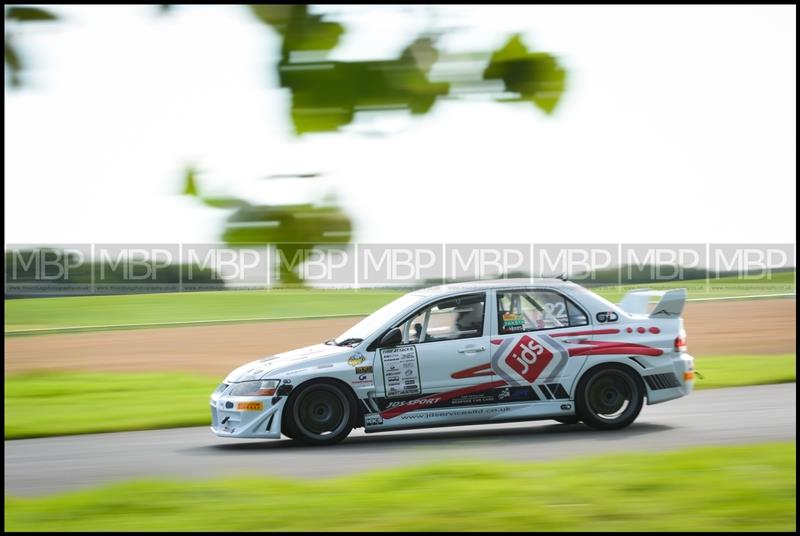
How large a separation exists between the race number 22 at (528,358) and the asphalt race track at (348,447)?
0.61m

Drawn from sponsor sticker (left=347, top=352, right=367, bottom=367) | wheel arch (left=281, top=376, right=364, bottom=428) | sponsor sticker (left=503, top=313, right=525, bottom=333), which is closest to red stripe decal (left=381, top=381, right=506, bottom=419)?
wheel arch (left=281, top=376, right=364, bottom=428)

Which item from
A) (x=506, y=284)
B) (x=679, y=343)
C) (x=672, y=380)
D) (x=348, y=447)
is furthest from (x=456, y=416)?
(x=679, y=343)

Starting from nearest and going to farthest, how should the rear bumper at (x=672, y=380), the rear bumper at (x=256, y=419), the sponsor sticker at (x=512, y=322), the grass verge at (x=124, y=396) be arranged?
the rear bumper at (x=256, y=419), the sponsor sticker at (x=512, y=322), the rear bumper at (x=672, y=380), the grass verge at (x=124, y=396)

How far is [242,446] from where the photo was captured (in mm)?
10102

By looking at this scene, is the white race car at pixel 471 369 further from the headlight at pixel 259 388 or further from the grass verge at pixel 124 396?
the grass verge at pixel 124 396

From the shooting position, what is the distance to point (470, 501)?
6.32 meters

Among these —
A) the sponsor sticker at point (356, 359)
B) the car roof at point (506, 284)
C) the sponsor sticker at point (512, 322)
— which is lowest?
the sponsor sticker at point (356, 359)

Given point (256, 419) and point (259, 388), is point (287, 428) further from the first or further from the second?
point (259, 388)

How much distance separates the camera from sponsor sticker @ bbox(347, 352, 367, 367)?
31.7ft

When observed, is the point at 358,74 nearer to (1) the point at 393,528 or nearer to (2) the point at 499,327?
(1) the point at 393,528

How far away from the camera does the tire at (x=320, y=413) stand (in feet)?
31.6

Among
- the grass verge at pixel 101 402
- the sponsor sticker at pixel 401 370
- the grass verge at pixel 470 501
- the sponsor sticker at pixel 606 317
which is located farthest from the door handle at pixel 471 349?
the grass verge at pixel 101 402

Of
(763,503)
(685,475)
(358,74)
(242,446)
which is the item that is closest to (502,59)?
(358,74)

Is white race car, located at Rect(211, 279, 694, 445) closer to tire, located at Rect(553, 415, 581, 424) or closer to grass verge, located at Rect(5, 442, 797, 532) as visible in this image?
tire, located at Rect(553, 415, 581, 424)
